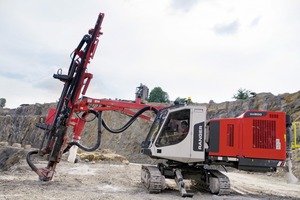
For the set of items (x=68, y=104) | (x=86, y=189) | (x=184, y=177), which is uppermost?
(x=68, y=104)

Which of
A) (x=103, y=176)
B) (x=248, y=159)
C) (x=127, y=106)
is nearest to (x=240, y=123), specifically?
(x=248, y=159)

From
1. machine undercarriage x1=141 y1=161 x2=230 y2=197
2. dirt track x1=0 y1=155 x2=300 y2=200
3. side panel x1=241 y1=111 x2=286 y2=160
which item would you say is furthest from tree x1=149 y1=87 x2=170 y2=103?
side panel x1=241 y1=111 x2=286 y2=160

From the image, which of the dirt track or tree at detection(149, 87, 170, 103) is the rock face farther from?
tree at detection(149, 87, 170, 103)

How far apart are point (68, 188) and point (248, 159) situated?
202 inches

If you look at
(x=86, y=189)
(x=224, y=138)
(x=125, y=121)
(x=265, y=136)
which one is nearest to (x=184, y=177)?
(x=224, y=138)

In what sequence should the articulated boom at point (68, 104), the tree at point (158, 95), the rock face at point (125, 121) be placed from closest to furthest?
the articulated boom at point (68, 104) → the rock face at point (125, 121) → the tree at point (158, 95)

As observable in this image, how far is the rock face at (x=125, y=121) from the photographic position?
27109 millimetres

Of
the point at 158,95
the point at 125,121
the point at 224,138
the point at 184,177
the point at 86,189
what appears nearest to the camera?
the point at 224,138

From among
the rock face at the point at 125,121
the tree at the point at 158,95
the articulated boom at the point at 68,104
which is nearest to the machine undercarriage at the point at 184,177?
the articulated boom at the point at 68,104

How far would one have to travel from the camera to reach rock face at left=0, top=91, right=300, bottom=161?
27.1 m

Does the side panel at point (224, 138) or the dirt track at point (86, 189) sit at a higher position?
the side panel at point (224, 138)

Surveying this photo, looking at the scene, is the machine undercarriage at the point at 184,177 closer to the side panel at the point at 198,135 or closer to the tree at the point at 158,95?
the side panel at the point at 198,135

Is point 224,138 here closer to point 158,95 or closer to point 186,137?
point 186,137

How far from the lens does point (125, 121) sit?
138ft
